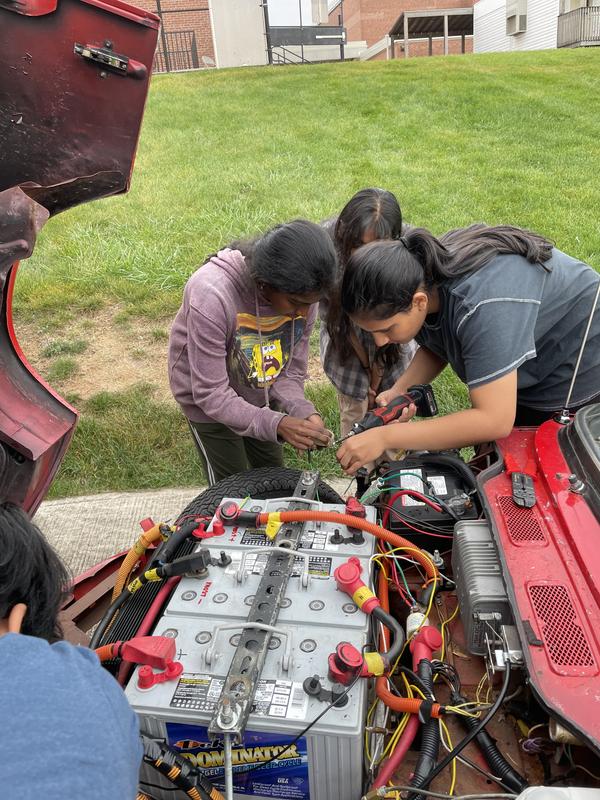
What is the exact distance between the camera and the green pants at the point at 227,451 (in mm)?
2578

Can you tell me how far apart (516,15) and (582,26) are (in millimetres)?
4236

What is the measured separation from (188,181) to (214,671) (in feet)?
25.1

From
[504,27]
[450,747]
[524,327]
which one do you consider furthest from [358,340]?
[504,27]

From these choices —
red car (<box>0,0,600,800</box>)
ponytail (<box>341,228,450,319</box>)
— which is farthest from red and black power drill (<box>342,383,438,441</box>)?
ponytail (<box>341,228,450,319</box>)

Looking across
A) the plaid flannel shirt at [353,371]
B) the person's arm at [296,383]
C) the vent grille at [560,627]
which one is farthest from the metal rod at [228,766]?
the plaid flannel shirt at [353,371]

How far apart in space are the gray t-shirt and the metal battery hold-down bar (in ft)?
2.41

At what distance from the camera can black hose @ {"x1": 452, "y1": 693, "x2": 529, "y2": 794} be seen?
121 centimetres

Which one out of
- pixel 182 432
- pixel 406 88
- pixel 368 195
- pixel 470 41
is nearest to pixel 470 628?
pixel 368 195

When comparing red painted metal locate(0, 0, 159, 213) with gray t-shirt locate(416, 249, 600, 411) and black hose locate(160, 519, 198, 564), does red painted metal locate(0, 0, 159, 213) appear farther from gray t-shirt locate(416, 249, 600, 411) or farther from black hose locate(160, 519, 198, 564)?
gray t-shirt locate(416, 249, 600, 411)

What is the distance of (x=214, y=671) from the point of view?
50.6 inches

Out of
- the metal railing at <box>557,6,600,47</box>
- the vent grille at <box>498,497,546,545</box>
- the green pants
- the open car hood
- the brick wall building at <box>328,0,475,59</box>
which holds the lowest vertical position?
the green pants

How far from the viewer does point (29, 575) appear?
1176mm

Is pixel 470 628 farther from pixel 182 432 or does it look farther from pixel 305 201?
pixel 305 201

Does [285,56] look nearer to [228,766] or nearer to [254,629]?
[254,629]
